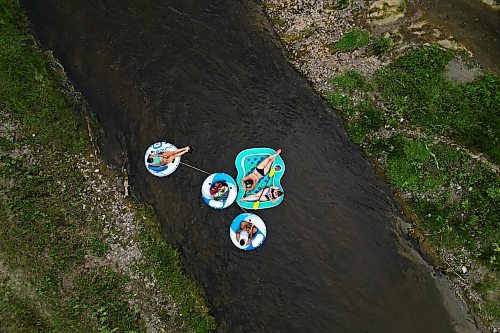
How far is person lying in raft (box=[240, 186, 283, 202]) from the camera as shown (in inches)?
473

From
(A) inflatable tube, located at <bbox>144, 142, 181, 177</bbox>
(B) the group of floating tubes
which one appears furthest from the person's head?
(A) inflatable tube, located at <bbox>144, 142, 181, 177</bbox>

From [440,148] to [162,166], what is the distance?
740 cm

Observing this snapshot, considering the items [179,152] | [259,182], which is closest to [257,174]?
[259,182]

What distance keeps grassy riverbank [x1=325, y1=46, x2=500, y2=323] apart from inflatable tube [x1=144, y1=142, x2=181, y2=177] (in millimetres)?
4579

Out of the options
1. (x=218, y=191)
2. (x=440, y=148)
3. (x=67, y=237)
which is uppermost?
(x=440, y=148)

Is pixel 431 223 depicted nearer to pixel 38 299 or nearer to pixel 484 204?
pixel 484 204

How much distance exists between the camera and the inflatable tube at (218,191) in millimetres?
11867

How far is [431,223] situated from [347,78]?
4.44 m

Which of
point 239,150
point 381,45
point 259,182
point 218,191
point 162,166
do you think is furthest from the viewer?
point 239,150

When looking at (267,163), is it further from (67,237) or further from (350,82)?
(67,237)

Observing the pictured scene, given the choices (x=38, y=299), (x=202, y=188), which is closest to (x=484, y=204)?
(x=202, y=188)

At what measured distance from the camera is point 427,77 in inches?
472

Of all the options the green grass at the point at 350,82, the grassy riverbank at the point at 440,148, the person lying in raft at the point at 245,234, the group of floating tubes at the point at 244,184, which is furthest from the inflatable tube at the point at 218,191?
the green grass at the point at 350,82

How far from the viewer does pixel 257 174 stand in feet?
39.7
